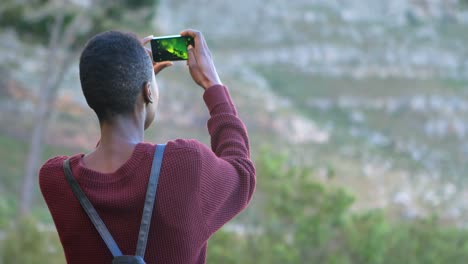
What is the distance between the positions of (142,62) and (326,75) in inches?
2679

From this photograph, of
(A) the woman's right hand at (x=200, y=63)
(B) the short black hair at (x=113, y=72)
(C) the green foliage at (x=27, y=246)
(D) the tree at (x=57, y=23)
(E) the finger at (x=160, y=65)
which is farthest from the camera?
(D) the tree at (x=57, y=23)

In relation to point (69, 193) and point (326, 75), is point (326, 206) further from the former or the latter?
point (326, 75)

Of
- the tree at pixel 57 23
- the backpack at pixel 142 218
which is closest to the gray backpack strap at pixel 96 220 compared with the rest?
the backpack at pixel 142 218

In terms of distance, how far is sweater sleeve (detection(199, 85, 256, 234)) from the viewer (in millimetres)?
2385

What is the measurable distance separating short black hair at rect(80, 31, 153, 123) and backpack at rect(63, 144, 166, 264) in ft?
0.60

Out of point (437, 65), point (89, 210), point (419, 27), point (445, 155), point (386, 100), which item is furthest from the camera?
point (419, 27)

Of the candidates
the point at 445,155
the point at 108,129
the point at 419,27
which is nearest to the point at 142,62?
the point at 108,129

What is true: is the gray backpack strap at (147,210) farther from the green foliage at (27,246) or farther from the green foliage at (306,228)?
the green foliage at (306,228)

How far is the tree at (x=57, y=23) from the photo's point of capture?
18.5m

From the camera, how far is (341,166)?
45406 millimetres

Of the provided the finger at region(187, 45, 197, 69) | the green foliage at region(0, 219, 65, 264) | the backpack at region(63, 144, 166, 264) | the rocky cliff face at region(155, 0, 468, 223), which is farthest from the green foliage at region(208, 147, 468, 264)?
the rocky cliff face at region(155, 0, 468, 223)

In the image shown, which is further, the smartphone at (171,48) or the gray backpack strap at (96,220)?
the smartphone at (171,48)

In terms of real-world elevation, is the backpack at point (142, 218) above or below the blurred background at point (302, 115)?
below

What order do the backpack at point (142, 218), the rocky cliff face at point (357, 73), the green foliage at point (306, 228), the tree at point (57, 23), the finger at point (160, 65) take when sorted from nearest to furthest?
the backpack at point (142, 218)
the finger at point (160, 65)
the green foliage at point (306, 228)
the tree at point (57, 23)
the rocky cliff face at point (357, 73)
